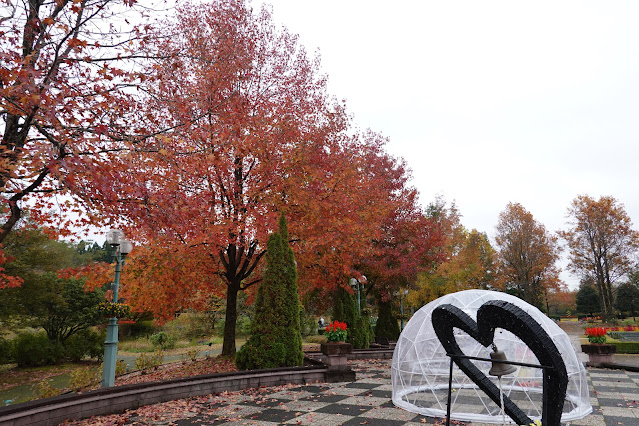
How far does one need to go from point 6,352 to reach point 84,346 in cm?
385

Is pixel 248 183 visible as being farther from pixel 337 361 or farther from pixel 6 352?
pixel 6 352

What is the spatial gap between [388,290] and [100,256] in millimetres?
48666

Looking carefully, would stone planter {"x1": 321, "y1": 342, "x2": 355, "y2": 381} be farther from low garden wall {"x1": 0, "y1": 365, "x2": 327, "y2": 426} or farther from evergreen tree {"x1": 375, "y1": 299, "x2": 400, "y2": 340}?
evergreen tree {"x1": 375, "y1": 299, "x2": 400, "y2": 340}

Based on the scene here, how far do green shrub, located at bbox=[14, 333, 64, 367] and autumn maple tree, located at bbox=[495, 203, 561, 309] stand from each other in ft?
140

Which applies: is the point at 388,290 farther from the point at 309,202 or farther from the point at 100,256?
the point at 100,256

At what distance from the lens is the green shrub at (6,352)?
838 inches

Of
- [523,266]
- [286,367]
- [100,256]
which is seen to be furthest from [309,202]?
[100,256]

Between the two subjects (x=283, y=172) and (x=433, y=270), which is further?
(x=433, y=270)

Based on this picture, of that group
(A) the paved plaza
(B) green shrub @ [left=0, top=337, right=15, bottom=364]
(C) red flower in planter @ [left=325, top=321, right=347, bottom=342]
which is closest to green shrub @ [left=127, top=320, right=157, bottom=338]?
(B) green shrub @ [left=0, top=337, right=15, bottom=364]

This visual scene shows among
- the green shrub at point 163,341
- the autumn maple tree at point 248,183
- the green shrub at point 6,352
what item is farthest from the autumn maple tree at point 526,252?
the green shrub at point 6,352

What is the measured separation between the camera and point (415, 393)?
904 cm

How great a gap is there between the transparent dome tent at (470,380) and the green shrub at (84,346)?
21.3m

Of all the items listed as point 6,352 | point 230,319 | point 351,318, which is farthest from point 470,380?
point 6,352

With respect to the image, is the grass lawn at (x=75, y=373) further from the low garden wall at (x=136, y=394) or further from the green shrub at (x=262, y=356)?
the low garden wall at (x=136, y=394)
